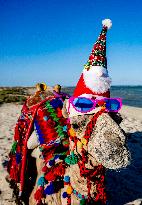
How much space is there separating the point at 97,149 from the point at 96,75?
88cm

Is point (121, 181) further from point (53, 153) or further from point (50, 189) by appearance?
point (50, 189)

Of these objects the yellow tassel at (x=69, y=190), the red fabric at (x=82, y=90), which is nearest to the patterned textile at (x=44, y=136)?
the yellow tassel at (x=69, y=190)

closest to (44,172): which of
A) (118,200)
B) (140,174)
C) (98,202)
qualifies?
(98,202)

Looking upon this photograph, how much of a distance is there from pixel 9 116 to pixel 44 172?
988cm

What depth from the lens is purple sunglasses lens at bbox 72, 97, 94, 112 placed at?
10.5 feet

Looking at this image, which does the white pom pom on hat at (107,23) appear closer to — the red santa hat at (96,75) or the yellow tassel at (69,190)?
the red santa hat at (96,75)

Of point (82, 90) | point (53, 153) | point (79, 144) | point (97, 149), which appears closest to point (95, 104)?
point (82, 90)

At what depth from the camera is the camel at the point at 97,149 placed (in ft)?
8.91

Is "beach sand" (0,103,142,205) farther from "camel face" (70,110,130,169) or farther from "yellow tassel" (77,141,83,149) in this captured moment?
"camel face" (70,110,130,169)

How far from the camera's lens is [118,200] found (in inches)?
216

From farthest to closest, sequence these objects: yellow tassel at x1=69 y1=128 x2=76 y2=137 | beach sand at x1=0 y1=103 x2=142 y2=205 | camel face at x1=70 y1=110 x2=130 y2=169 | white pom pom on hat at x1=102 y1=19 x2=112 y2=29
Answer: beach sand at x1=0 y1=103 x2=142 y2=205 → white pom pom on hat at x1=102 y1=19 x2=112 y2=29 → yellow tassel at x1=69 y1=128 x2=76 y2=137 → camel face at x1=70 y1=110 x2=130 y2=169

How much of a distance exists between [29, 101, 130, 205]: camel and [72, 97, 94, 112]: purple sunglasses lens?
6 centimetres

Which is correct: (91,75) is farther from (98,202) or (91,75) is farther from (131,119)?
(131,119)

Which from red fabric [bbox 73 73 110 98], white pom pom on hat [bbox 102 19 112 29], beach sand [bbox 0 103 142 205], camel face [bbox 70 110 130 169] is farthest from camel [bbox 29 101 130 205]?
white pom pom on hat [bbox 102 19 112 29]
